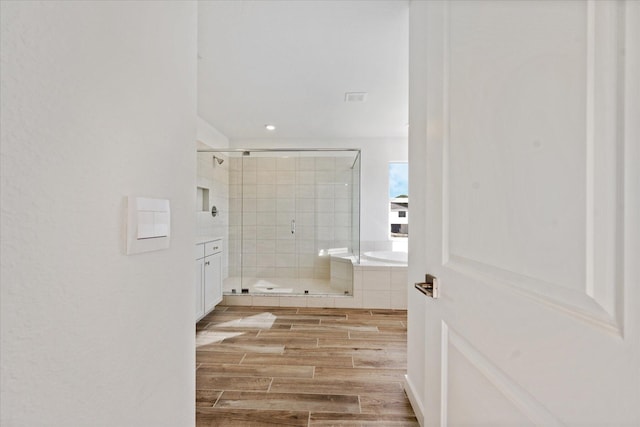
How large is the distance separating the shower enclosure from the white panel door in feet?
11.4

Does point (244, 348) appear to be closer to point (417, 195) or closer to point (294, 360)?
point (294, 360)

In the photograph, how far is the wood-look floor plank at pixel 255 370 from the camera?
84.1 inches

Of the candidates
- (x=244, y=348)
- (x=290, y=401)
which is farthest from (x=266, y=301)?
(x=290, y=401)

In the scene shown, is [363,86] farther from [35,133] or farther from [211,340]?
[35,133]

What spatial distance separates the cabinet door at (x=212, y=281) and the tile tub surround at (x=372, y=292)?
15.8 inches

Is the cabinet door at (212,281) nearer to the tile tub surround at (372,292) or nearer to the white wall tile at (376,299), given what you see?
the tile tub surround at (372,292)

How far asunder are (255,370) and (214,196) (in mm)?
2430

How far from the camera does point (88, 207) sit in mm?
533

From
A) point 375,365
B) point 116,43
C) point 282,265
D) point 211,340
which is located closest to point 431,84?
point 116,43

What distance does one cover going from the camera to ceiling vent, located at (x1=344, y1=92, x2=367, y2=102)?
10.2ft

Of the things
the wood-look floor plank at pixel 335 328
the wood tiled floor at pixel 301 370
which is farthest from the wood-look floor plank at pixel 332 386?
the wood-look floor plank at pixel 335 328

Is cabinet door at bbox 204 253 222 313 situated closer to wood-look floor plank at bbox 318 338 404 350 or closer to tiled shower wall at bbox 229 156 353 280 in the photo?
tiled shower wall at bbox 229 156 353 280

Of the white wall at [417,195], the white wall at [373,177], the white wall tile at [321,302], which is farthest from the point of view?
the white wall at [373,177]

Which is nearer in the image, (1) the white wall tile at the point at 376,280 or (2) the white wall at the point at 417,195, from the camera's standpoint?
(2) the white wall at the point at 417,195
